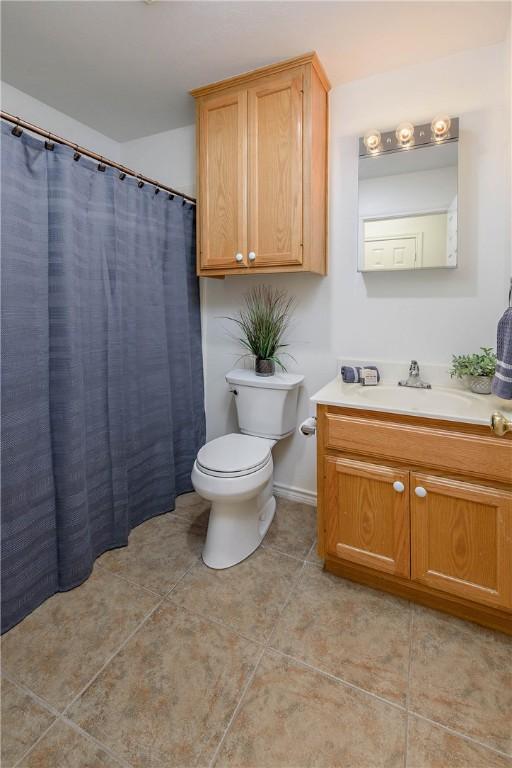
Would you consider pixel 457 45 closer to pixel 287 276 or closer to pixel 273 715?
pixel 287 276

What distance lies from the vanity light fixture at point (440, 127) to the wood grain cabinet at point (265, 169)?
19.8 inches

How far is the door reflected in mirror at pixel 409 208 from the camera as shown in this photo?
168 centimetres

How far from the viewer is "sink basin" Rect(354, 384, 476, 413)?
1.42m

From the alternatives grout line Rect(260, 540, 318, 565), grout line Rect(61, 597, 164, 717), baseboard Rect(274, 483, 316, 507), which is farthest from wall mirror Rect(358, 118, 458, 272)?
grout line Rect(61, 597, 164, 717)

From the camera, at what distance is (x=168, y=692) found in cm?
115

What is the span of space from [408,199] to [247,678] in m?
2.02

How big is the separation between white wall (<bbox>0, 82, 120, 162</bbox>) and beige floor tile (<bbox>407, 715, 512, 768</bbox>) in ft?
9.82

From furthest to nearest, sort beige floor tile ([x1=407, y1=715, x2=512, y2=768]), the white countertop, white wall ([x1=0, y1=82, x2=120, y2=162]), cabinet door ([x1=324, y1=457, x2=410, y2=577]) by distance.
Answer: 1. white wall ([x1=0, y1=82, x2=120, y2=162])
2. cabinet door ([x1=324, y1=457, x2=410, y2=577])
3. the white countertop
4. beige floor tile ([x1=407, y1=715, x2=512, y2=768])

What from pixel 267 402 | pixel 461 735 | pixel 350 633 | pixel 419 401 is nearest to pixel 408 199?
pixel 419 401

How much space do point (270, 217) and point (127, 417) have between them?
1219mm

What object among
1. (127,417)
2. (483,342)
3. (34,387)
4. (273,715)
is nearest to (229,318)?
(127,417)

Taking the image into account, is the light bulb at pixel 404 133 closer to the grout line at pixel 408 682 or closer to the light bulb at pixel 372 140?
the light bulb at pixel 372 140

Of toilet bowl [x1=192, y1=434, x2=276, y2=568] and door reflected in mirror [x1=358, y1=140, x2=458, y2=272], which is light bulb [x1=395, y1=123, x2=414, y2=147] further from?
toilet bowl [x1=192, y1=434, x2=276, y2=568]

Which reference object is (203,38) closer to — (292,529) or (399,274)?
(399,274)
